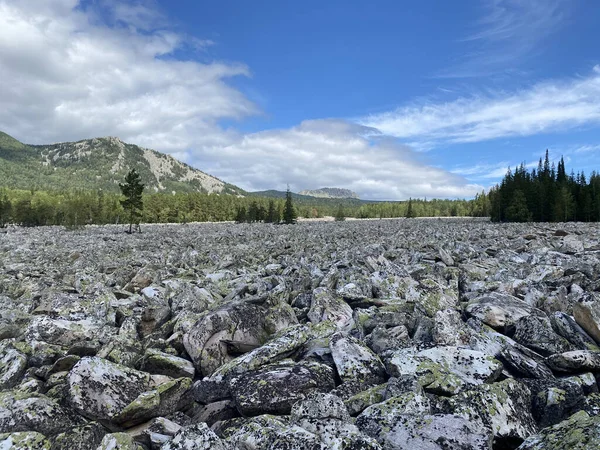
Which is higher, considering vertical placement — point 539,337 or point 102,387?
point 539,337

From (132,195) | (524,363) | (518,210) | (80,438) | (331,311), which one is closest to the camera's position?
(80,438)

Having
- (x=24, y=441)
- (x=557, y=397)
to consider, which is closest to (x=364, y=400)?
(x=557, y=397)

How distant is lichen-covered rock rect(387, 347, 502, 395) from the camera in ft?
15.2

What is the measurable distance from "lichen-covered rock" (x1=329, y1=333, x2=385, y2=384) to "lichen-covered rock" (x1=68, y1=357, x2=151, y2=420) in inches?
102

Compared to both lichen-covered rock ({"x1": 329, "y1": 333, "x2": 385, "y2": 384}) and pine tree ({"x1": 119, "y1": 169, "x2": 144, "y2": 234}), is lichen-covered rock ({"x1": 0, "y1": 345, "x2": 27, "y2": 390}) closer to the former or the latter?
lichen-covered rock ({"x1": 329, "y1": 333, "x2": 385, "y2": 384})

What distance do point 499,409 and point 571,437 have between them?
900 mm

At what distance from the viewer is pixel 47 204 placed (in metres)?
125

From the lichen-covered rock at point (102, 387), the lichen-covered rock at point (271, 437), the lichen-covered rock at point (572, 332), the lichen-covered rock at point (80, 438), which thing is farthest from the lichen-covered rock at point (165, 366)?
the lichen-covered rock at point (572, 332)

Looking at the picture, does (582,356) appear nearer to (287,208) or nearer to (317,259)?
(317,259)

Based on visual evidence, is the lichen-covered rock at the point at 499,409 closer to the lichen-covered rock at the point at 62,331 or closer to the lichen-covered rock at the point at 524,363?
the lichen-covered rock at the point at 524,363

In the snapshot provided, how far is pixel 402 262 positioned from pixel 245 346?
30.9ft

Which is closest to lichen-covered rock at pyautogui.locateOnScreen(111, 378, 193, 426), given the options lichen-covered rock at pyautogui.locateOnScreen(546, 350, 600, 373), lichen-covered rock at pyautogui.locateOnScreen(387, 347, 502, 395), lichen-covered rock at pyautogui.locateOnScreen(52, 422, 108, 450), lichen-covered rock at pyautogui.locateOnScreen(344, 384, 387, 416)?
lichen-covered rock at pyautogui.locateOnScreen(52, 422, 108, 450)

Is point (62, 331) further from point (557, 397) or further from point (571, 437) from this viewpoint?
point (557, 397)

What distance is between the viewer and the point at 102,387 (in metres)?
4.79
